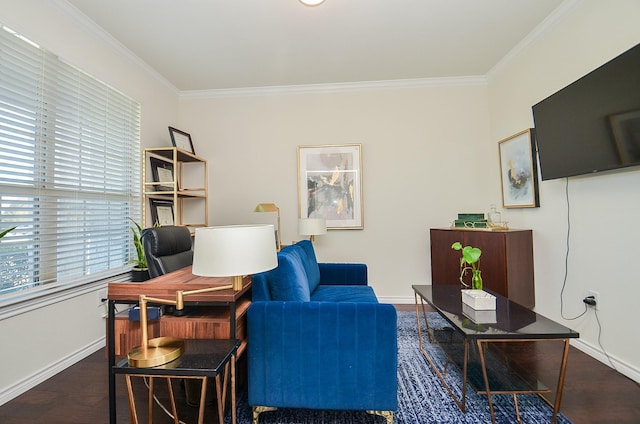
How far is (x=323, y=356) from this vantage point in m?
1.39

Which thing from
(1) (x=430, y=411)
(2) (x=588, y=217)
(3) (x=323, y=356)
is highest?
(2) (x=588, y=217)

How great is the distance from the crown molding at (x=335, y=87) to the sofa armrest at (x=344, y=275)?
2.18 m

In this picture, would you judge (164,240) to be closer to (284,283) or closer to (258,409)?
(284,283)

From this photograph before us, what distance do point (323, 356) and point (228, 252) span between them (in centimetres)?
72

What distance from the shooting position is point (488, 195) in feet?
10.9

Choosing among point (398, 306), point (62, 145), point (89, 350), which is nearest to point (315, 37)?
point (62, 145)

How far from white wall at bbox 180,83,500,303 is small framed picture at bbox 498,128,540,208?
23cm

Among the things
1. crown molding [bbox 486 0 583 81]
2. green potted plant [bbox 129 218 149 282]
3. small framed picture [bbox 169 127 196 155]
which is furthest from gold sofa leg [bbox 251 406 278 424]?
crown molding [bbox 486 0 583 81]

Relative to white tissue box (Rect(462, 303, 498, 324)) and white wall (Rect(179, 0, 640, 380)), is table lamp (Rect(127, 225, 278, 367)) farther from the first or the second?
white wall (Rect(179, 0, 640, 380))

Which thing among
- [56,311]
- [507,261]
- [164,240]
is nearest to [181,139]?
[164,240]

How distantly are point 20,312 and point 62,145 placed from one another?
118 centimetres

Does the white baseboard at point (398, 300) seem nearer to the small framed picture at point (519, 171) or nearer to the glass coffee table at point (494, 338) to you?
the glass coffee table at point (494, 338)

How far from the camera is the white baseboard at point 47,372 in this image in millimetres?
1707

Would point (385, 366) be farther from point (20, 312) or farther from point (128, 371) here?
point (20, 312)
